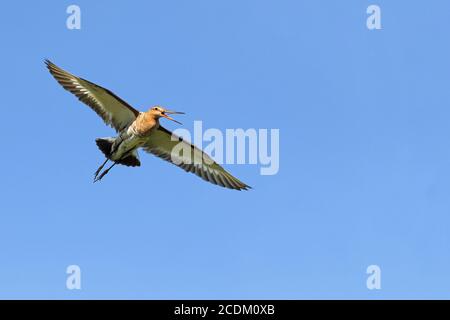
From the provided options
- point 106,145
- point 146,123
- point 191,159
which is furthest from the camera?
point 191,159

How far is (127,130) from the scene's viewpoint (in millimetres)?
23812

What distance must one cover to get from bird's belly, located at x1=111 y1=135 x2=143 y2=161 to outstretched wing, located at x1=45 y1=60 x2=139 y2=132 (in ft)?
2.11

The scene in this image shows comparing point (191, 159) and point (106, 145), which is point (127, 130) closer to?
point (106, 145)

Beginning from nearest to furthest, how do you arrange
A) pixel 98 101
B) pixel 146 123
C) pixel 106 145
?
pixel 146 123 → pixel 106 145 → pixel 98 101

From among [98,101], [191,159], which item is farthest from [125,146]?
[191,159]

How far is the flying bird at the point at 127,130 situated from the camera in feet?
76.8

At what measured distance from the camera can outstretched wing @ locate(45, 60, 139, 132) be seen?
77.3 ft

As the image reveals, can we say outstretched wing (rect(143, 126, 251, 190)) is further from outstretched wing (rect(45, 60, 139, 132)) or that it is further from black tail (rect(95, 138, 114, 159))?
black tail (rect(95, 138, 114, 159))

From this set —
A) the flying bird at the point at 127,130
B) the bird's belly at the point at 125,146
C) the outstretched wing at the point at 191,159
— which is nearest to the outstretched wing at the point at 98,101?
the flying bird at the point at 127,130

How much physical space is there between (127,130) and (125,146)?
20.5 inches

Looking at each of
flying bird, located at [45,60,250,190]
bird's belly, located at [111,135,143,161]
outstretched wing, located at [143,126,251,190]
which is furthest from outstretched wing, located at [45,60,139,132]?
outstretched wing, located at [143,126,251,190]
